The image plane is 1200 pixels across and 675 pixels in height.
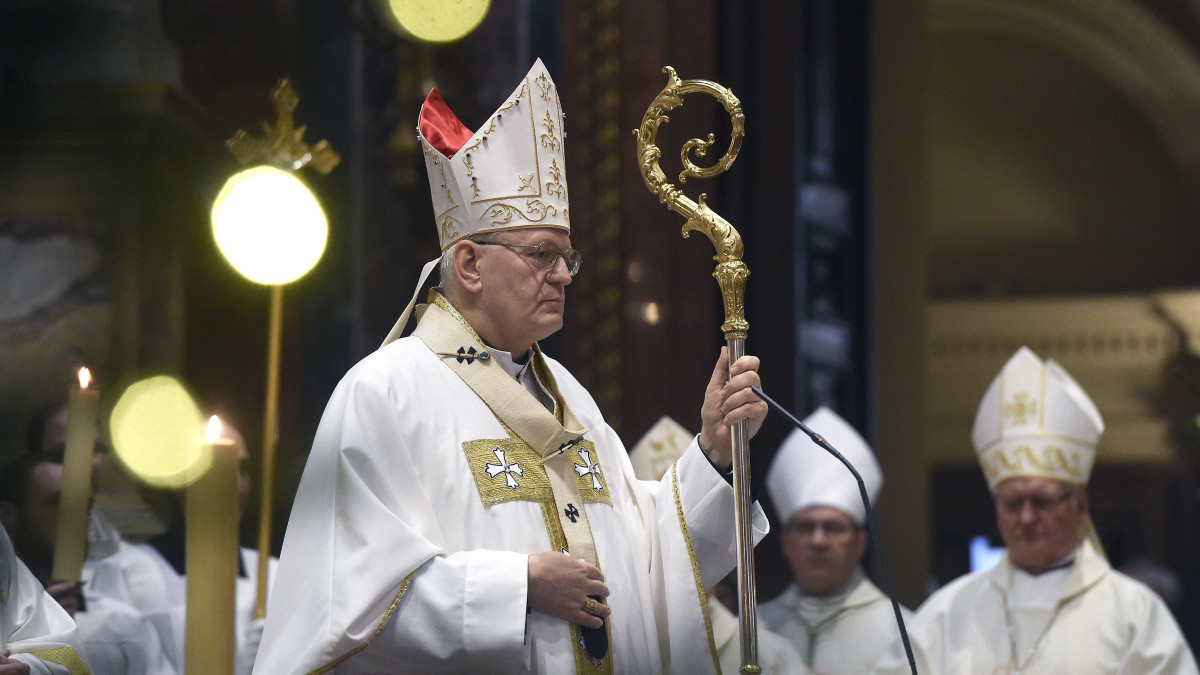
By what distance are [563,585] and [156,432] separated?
1.84 metres

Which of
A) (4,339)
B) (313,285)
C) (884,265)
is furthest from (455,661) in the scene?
(884,265)

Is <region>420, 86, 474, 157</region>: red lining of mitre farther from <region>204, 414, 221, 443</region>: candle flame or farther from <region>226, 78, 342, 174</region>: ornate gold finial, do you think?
<region>226, 78, 342, 174</region>: ornate gold finial

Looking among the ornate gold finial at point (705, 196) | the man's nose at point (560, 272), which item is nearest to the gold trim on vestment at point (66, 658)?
the man's nose at point (560, 272)

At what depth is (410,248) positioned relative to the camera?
205 inches

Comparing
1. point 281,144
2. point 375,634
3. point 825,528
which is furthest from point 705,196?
point 825,528

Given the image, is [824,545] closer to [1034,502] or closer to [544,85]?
[1034,502]

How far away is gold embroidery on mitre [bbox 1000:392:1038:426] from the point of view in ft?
18.0

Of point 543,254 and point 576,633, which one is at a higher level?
point 543,254

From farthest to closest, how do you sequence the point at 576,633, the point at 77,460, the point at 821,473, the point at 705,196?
the point at 821,473, the point at 705,196, the point at 576,633, the point at 77,460

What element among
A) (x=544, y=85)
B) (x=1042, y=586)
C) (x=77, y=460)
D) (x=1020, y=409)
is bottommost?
(x=1042, y=586)

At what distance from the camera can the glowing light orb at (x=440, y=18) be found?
209 inches

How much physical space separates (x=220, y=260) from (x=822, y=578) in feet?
7.36

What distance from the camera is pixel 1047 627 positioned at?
5.29m

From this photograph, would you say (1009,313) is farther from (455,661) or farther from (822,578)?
(455,661)
